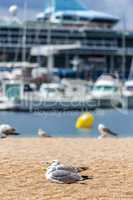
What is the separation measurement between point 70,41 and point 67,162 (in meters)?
102

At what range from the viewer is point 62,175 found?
7.47m

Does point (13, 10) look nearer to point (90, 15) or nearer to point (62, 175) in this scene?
point (90, 15)

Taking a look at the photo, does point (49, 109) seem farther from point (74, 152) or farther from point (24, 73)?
point (74, 152)

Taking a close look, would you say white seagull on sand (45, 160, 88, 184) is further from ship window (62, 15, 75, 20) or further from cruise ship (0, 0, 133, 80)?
ship window (62, 15, 75, 20)

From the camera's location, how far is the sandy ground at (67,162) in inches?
273

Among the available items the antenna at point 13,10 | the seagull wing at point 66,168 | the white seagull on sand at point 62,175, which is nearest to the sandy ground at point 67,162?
the white seagull on sand at point 62,175

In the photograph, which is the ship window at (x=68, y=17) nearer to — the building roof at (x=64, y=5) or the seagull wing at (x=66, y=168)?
the building roof at (x=64, y=5)

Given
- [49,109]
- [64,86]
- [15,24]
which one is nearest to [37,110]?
[49,109]

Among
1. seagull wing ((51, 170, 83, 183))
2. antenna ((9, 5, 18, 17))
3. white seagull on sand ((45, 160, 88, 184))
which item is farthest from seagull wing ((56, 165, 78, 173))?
antenna ((9, 5, 18, 17))

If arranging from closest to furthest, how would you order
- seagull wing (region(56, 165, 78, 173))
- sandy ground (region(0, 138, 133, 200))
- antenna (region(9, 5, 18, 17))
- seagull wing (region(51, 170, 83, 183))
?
sandy ground (region(0, 138, 133, 200)) < seagull wing (region(51, 170, 83, 183)) < seagull wing (region(56, 165, 78, 173)) < antenna (region(9, 5, 18, 17))

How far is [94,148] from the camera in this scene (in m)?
10.8

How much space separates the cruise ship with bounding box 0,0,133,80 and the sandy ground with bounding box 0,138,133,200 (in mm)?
89789

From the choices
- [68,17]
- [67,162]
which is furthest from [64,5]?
[67,162]

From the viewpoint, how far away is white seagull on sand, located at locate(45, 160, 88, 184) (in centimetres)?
746
